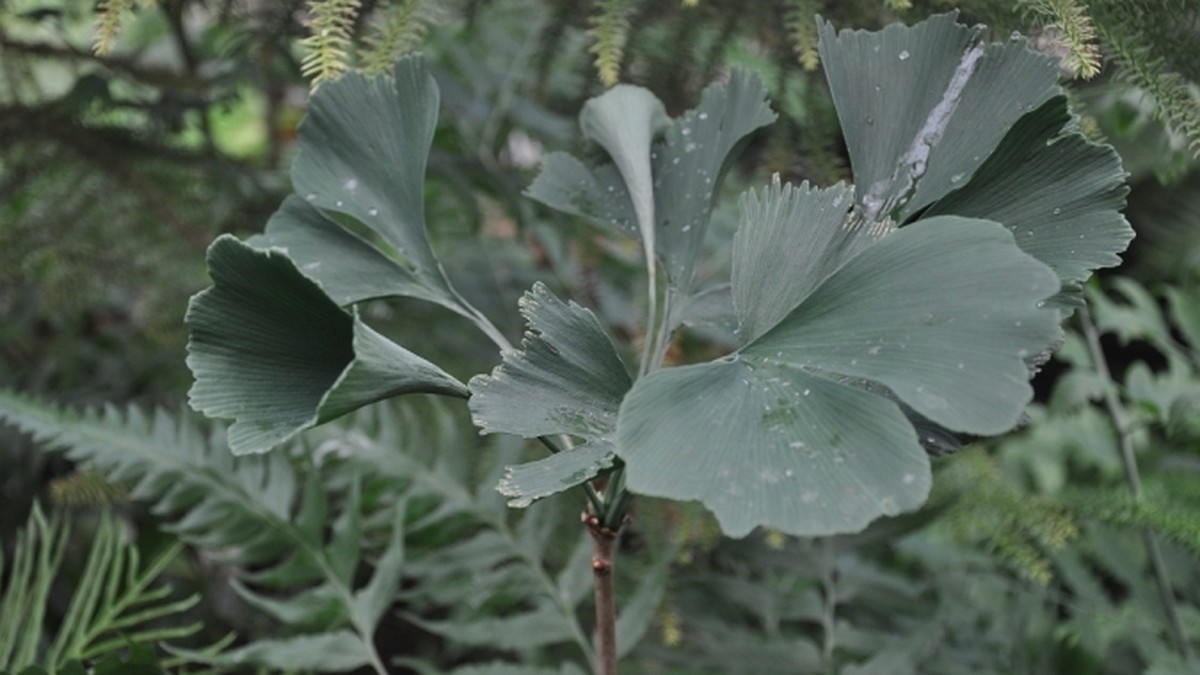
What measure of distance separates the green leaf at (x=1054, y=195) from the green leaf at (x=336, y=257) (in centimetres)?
22

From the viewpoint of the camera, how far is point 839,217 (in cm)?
38

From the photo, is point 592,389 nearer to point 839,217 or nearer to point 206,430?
point 839,217

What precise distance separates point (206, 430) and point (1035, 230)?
0.74m

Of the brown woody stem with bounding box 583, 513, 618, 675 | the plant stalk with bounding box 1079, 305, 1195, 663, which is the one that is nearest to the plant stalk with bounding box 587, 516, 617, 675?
the brown woody stem with bounding box 583, 513, 618, 675

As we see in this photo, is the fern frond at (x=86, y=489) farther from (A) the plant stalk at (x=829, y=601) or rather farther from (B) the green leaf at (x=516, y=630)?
(A) the plant stalk at (x=829, y=601)

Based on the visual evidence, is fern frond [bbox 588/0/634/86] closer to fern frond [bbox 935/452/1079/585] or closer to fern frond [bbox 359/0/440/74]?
fern frond [bbox 359/0/440/74]

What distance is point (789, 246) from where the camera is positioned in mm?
385

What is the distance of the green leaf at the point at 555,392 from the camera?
0.37 m

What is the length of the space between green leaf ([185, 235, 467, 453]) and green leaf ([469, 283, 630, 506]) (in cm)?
4

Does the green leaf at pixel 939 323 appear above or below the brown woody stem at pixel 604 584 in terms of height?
above

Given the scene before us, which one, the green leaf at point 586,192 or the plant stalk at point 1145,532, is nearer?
the green leaf at point 586,192

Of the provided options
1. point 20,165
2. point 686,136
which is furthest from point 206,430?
point 686,136

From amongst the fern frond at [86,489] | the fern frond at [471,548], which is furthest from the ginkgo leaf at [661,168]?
the fern frond at [86,489]

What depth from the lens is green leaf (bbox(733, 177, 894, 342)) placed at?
38 centimetres
